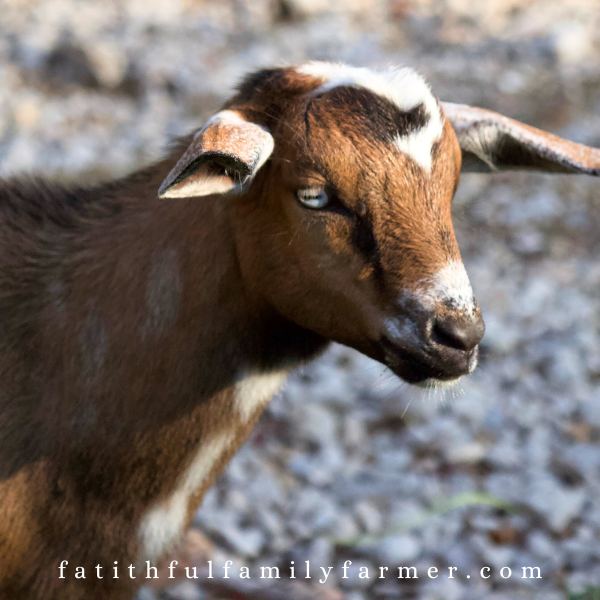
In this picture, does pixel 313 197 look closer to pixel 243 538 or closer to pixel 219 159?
pixel 219 159

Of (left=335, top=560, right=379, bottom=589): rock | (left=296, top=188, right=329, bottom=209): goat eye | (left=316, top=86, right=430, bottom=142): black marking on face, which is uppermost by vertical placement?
(left=316, top=86, right=430, bottom=142): black marking on face

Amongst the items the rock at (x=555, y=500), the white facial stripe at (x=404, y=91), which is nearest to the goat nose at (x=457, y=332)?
the white facial stripe at (x=404, y=91)

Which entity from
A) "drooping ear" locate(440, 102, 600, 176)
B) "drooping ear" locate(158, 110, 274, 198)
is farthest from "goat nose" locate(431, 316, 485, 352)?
"drooping ear" locate(440, 102, 600, 176)

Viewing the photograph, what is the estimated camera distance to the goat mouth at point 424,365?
7.37 feet

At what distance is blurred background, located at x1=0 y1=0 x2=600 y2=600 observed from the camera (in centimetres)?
402

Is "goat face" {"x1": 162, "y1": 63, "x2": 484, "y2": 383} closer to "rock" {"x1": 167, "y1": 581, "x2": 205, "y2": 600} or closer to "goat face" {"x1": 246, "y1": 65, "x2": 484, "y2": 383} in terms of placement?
"goat face" {"x1": 246, "y1": 65, "x2": 484, "y2": 383}

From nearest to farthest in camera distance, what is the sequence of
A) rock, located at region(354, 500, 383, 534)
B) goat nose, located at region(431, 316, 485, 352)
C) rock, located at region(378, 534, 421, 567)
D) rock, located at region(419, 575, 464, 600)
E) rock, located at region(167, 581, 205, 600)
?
goat nose, located at region(431, 316, 485, 352) < rock, located at region(167, 581, 205, 600) < rock, located at region(419, 575, 464, 600) < rock, located at region(378, 534, 421, 567) < rock, located at region(354, 500, 383, 534)

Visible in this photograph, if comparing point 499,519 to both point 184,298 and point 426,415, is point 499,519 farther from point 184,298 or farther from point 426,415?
point 184,298

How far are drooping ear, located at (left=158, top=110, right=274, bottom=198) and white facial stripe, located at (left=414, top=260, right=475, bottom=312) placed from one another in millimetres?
678

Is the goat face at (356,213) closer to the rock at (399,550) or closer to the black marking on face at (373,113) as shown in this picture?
the black marking on face at (373,113)

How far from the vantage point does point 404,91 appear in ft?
7.96

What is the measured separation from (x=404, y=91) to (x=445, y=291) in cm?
76

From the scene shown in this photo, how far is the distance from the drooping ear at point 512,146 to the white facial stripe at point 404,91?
1.09ft

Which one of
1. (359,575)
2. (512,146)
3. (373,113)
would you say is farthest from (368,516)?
(373,113)
